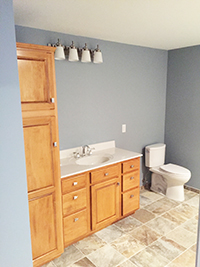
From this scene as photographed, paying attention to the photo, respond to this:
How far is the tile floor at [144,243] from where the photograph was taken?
7.57ft

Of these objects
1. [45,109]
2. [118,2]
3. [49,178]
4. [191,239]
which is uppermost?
[118,2]

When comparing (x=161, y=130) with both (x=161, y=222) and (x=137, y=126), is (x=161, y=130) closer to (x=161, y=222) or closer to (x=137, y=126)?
(x=137, y=126)

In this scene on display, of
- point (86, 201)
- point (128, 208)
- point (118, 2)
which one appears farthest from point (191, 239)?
point (118, 2)

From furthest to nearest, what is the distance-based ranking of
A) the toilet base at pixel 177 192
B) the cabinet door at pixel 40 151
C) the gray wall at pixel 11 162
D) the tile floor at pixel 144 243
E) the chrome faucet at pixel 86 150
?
1. the toilet base at pixel 177 192
2. the chrome faucet at pixel 86 150
3. the tile floor at pixel 144 243
4. the cabinet door at pixel 40 151
5. the gray wall at pixel 11 162

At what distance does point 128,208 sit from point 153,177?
1.08 m

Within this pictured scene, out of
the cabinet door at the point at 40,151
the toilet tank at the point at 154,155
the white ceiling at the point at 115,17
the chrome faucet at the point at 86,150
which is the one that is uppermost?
the white ceiling at the point at 115,17

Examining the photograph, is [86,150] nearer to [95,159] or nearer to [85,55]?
[95,159]

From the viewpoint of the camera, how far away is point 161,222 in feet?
9.85

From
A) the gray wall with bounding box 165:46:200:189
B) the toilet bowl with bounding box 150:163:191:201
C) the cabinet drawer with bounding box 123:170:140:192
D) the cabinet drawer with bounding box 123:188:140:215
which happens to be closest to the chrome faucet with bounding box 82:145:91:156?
the cabinet drawer with bounding box 123:170:140:192

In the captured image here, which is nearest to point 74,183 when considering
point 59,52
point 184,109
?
point 59,52

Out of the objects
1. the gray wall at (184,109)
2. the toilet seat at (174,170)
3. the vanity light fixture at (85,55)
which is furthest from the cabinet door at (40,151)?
the gray wall at (184,109)

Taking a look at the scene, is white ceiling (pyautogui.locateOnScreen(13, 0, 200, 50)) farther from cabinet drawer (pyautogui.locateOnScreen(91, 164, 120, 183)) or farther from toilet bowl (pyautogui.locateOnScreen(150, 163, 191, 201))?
toilet bowl (pyautogui.locateOnScreen(150, 163, 191, 201))

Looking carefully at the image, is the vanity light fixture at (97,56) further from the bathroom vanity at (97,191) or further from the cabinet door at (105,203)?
the cabinet door at (105,203)

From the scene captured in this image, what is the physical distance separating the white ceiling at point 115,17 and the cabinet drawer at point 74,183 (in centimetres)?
157
